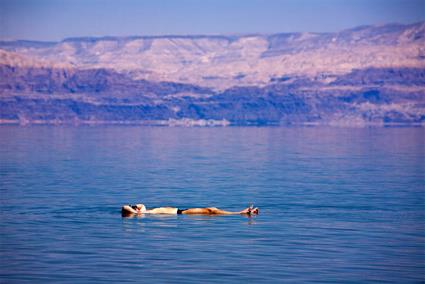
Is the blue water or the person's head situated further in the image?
the person's head

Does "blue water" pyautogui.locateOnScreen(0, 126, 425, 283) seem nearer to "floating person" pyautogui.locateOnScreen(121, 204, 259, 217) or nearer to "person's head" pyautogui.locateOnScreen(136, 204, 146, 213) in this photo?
"floating person" pyautogui.locateOnScreen(121, 204, 259, 217)

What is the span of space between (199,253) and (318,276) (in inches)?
248

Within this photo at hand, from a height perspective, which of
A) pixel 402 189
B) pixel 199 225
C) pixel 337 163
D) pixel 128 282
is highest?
pixel 337 163

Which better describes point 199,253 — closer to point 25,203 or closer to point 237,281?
point 237,281

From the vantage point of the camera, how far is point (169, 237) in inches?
1689

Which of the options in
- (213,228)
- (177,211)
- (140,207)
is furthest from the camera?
(177,211)

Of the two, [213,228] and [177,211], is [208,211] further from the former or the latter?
[213,228]

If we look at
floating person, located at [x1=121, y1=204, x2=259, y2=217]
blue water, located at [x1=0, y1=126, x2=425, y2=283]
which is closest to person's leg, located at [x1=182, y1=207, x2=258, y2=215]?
floating person, located at [x1=121, y1=204, x2=259, y2=217]

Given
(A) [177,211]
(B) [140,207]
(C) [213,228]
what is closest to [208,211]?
(A) [177,211]

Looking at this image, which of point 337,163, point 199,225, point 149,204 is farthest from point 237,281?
point 337,163

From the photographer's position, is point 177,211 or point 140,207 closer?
point 140,207

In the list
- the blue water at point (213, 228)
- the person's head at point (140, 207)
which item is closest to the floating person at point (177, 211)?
the person's head at point (140, 207)

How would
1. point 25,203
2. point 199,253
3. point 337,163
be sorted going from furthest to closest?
1. point 337,163
2. point 25,203
3. point 199,253

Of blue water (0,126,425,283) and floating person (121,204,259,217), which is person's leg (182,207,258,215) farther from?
blue water (0,126,425,283)
